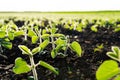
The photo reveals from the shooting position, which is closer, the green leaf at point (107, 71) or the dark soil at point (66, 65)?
the green leaf at point (107, 71)

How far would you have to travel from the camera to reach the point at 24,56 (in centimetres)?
326

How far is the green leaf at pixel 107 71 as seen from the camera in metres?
1.03

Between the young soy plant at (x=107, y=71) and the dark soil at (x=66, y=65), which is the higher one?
the young soy plant at (x=107, y=71)

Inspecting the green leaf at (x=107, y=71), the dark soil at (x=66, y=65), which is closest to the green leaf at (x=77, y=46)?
the dark soil at (x=66, y=65)

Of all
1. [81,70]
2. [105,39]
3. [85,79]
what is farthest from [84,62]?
[105,39]

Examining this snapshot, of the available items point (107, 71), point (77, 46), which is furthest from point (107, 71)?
point (77, 46)

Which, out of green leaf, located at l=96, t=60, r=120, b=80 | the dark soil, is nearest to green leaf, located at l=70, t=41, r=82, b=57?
the dark soil

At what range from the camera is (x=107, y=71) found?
1.10m

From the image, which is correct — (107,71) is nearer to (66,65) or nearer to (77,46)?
(77,46)

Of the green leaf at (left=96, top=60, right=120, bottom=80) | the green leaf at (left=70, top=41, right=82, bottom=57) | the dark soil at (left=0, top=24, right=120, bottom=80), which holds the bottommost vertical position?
the dark soil at (left=0, top=24, right=120, bottom=80)

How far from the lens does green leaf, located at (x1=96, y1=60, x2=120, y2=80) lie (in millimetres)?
1033

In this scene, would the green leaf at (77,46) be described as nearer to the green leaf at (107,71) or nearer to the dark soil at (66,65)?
the dark soil at (66,65)

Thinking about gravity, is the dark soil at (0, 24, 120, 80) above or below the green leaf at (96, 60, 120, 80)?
below

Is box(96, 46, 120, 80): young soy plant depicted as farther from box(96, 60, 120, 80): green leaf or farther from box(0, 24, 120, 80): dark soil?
box(0, 24, 120, 80): dark soil
